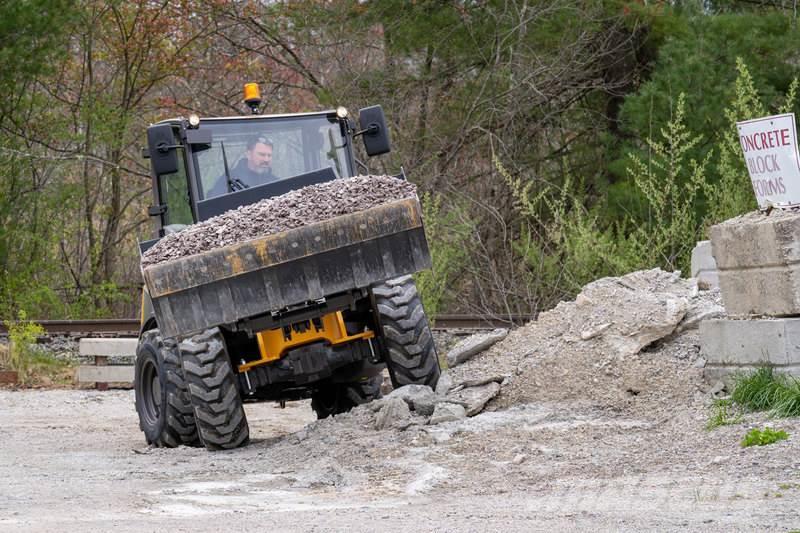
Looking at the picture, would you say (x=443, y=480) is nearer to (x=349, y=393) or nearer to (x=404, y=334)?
(x=404, y=334)

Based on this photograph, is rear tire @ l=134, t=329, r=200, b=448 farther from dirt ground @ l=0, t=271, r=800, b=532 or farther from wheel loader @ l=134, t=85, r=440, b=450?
dirt ground @ l=0, t=271, r=800, b=532

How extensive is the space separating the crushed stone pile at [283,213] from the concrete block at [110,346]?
7.20 m

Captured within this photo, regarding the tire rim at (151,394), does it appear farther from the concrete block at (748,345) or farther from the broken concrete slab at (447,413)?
the concrete block at (748,345)

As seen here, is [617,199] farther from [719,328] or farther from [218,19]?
[719,328]

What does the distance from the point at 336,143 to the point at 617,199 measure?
8.54 meters

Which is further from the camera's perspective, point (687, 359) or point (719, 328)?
point (687, 359)

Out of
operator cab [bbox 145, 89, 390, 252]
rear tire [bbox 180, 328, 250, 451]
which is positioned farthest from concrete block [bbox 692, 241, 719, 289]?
rear tire [bbox 180, 328, 250, 451]

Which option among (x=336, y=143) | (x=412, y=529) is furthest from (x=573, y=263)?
(x=412, y=529)

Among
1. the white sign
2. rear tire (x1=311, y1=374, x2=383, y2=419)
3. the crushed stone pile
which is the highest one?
the crushed stone pile

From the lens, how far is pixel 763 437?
7.32 meters

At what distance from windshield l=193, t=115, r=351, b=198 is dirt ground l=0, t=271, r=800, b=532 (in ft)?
6.82

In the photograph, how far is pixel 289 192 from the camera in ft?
30.6

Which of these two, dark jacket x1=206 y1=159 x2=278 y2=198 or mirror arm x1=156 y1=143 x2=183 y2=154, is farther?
dark jacket x1=206 y1=159 x2=278 y2=198

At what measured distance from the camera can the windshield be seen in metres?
9.95
